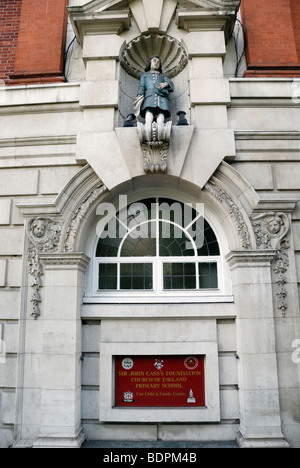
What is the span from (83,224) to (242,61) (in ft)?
16.4

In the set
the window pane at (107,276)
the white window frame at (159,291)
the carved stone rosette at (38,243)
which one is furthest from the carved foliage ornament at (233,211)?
the carved stone rosette at (38,243)

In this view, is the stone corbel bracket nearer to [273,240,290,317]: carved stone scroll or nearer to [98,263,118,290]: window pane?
[98,263,118,290]: window pane

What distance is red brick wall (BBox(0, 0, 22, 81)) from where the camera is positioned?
8195mm

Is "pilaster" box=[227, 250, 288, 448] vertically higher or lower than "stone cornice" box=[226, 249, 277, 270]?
lower

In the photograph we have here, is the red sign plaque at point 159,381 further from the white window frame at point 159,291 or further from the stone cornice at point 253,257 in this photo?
the stone cornice at point 253,257

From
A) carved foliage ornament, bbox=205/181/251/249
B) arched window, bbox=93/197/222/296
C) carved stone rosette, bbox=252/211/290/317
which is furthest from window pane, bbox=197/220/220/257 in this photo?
carved stone rosette, bbox=252/211/290/317

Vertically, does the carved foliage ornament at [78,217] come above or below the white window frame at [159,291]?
above

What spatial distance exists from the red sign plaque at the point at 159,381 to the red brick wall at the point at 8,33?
697 centimetres

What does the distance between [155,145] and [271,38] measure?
3.75 m

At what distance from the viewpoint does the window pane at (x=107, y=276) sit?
23.2 ft

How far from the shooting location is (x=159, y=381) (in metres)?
6.47

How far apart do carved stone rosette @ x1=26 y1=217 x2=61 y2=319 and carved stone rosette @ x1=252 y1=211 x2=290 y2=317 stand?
3.83 metres

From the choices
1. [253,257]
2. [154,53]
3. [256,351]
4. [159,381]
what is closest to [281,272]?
[253,257]

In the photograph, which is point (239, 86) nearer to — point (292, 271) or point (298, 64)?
point (298, 64)
